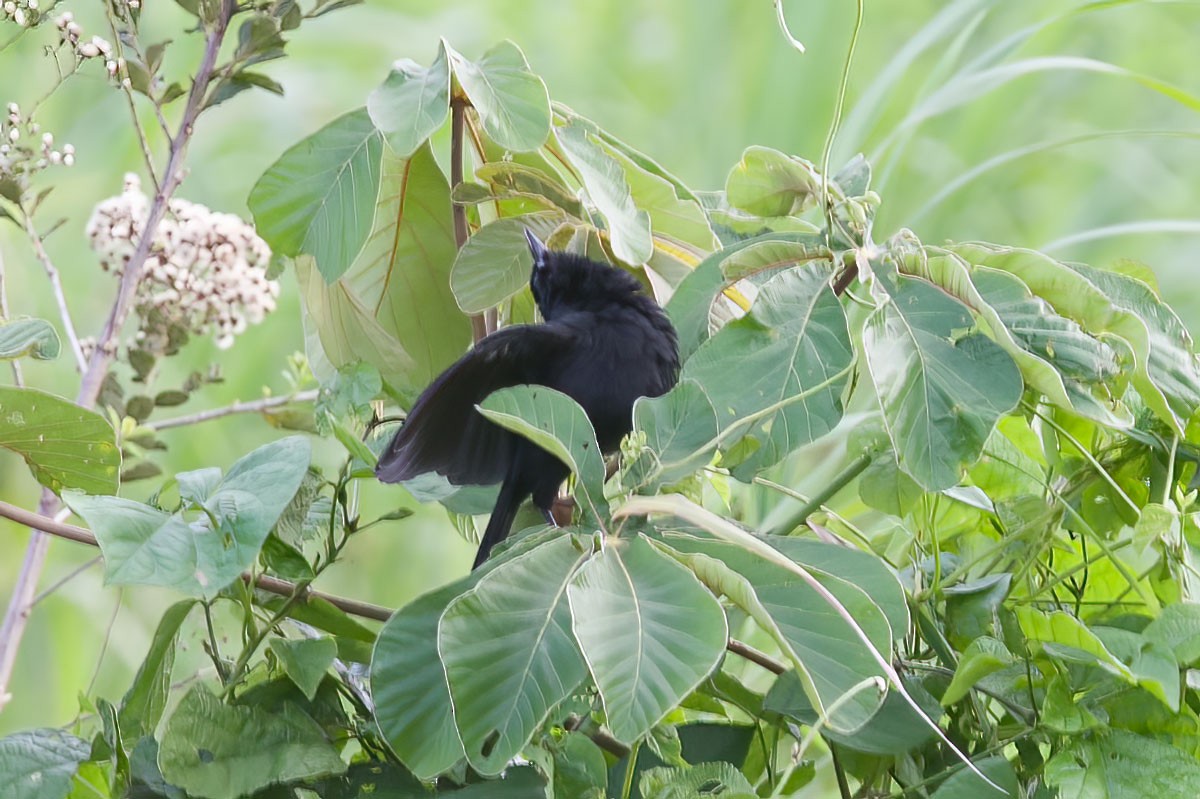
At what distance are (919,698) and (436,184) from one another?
17.2 inches

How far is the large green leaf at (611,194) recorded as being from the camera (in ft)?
2.06

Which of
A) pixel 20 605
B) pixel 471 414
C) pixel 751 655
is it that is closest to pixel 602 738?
pixel 751 655

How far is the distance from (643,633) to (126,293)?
500 millimetres

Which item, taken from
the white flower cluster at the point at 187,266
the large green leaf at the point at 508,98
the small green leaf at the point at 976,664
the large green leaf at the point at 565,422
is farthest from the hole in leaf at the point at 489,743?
the white flower cluster at the point at 187,266

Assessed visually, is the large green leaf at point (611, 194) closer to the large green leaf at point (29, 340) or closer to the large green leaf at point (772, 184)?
the large green leaf at point (772, 184)

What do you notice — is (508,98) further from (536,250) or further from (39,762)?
(39,762)

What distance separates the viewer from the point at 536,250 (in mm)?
735

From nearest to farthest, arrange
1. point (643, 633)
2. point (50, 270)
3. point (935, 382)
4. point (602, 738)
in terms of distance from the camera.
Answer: point (643, 633), point (935, 382), point (602, 738), point (50, 270)

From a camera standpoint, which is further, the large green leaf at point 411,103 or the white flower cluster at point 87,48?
the white flower cluster at point 87,48

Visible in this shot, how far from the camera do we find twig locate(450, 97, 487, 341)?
71 centimetres

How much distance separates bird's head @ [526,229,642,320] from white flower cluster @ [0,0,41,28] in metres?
0.33

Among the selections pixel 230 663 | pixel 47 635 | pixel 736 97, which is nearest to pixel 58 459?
pixel 230 663

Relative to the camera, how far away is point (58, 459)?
608 mm

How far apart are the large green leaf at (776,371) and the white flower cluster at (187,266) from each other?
465 millimetres
